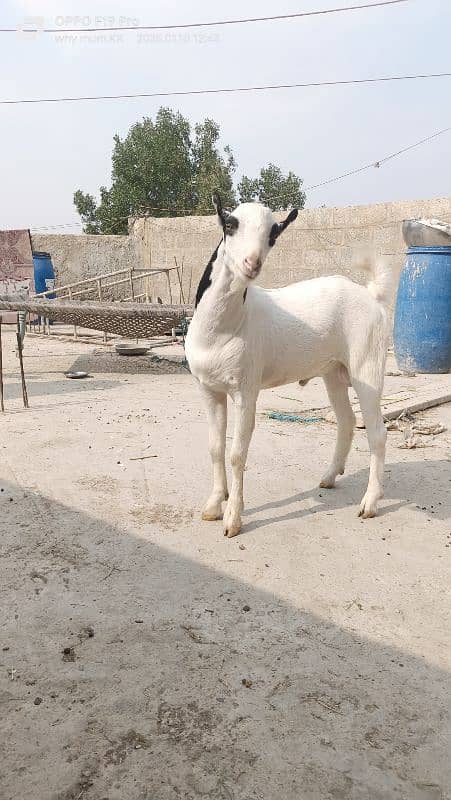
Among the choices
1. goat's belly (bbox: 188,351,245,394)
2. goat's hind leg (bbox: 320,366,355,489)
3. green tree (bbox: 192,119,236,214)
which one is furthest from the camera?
green tree (bbox: 192,119,236,214)

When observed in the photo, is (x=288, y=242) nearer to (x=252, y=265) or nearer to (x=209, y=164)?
(x=252, y=265)

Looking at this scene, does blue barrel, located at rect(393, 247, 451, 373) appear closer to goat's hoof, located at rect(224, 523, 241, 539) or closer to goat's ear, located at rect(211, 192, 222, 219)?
goat's hoof, located at rect(224, 523, 241, 539)

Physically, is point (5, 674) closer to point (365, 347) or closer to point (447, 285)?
point (365, 347)

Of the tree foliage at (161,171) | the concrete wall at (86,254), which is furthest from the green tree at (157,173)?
→ the concrete wall at (86,254)

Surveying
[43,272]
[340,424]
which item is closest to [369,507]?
[340,424]

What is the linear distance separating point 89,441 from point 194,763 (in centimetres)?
337

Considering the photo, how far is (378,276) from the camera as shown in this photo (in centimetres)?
346

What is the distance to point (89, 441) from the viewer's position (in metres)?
4.71

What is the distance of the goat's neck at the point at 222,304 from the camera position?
110 inches

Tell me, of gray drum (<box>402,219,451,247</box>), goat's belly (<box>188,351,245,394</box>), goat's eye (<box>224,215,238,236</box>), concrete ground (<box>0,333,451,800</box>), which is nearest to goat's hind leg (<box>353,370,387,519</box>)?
concrete ground (<box>0,333,451,800</box>)

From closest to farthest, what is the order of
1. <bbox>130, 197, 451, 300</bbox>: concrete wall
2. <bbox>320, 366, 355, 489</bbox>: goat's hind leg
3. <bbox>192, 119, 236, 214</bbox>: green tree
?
<bbox>320, 366, 355, 489</bbox>: goat's hind leg, <bbox>130, 197, 451, 300</bbox>: concrete wall, <bbox>192, 119, 236, 214</bbox>: green tree

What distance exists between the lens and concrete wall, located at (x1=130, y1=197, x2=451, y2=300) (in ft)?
33.9

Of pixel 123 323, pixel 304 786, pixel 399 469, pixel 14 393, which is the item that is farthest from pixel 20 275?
pixel 304 786

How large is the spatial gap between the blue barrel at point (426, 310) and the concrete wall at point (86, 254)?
10.1 metres
